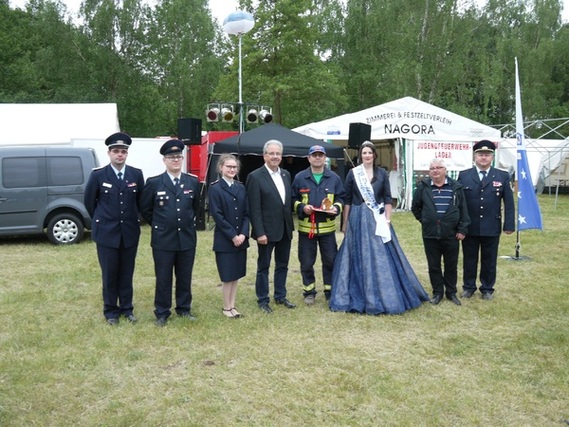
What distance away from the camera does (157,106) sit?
28234mm

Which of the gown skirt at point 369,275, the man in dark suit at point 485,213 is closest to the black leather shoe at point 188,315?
the gown skirt at point 369,275

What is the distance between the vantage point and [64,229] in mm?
9320

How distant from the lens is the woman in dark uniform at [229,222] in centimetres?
493

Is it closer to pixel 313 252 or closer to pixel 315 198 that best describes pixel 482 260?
pixel 313 252

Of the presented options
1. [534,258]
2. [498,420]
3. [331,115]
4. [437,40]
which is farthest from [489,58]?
[498,420]

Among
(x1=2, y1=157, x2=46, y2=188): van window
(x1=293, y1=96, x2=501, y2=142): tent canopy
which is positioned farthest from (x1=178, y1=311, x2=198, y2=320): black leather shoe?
(x1=293, y1=96, x2=501, y2=142): tent canopy

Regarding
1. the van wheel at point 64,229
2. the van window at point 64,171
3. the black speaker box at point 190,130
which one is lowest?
the van wheel at point 64,229

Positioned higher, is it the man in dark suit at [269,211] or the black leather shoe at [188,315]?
the man in dark suit at [269,211]

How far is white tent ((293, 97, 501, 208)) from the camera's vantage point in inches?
563

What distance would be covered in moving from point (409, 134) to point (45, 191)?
9.11 m

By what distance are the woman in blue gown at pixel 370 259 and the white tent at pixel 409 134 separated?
889 cm

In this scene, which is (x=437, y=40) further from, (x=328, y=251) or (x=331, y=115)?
(x=328, y=251)

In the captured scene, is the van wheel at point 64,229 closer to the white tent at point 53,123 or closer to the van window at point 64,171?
the van window at point 64,171

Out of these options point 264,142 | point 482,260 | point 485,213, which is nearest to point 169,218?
point 485,213
